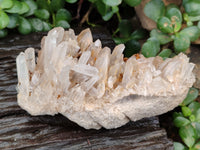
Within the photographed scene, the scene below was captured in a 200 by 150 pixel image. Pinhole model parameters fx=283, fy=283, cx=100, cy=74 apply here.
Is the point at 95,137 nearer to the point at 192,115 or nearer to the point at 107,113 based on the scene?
the point at 107,113

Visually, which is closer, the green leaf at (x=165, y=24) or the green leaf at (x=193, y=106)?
the green leaf at (x=165, y=24)

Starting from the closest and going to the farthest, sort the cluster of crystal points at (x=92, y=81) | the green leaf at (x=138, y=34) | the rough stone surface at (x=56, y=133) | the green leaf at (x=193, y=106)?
the cluster of crystal points at (x=92, y=81) < the rough stone surface at (x=56, y=133) < the green leaf at (x=193, y=106) < the green leaf at (x=138, y=34)

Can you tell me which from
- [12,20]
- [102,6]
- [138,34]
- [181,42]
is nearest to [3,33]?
[12,20]

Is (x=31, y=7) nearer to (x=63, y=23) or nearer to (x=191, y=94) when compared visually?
(x=63, y=23)

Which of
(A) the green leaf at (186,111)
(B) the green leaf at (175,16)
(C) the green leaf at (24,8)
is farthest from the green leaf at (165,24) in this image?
A: (C) the green leaf at (24,8)

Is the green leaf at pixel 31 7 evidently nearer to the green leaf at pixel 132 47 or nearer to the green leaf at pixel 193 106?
the green leaf at pixel 132 47

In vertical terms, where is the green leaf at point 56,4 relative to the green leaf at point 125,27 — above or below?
above

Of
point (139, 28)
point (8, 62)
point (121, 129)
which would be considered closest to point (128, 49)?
point (139, 28)
